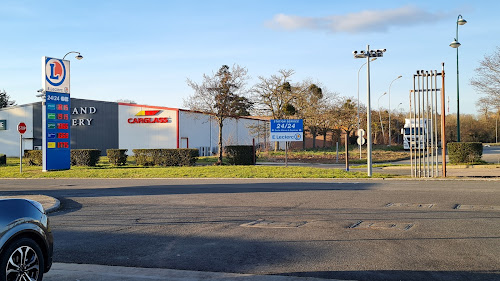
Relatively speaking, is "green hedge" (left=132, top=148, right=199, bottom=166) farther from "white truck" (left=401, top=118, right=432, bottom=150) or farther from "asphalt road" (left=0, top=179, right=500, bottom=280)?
"asphalt road" (left=0, top=179, right=500, bottom=280)

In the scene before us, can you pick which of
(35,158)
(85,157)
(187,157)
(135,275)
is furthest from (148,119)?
(135,275)

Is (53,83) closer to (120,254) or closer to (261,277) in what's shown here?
(120,254)

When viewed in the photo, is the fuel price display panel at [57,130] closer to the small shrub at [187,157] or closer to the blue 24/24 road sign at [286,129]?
the small shrub at [187,157]

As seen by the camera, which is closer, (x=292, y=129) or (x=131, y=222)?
(x=131, y=222)

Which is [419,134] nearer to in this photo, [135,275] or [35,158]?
[135,275]

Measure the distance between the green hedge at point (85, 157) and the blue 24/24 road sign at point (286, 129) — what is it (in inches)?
523

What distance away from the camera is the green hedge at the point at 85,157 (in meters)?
32.6

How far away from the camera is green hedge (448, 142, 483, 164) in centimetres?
2898

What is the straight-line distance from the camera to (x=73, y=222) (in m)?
10.3

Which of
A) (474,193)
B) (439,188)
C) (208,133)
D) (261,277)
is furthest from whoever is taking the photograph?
(208,133)

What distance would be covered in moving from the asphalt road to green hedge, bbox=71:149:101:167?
61.2ft

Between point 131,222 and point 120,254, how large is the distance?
2920mm

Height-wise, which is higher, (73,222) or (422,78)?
(422,78)

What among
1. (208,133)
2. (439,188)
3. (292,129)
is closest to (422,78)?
(439,188)
